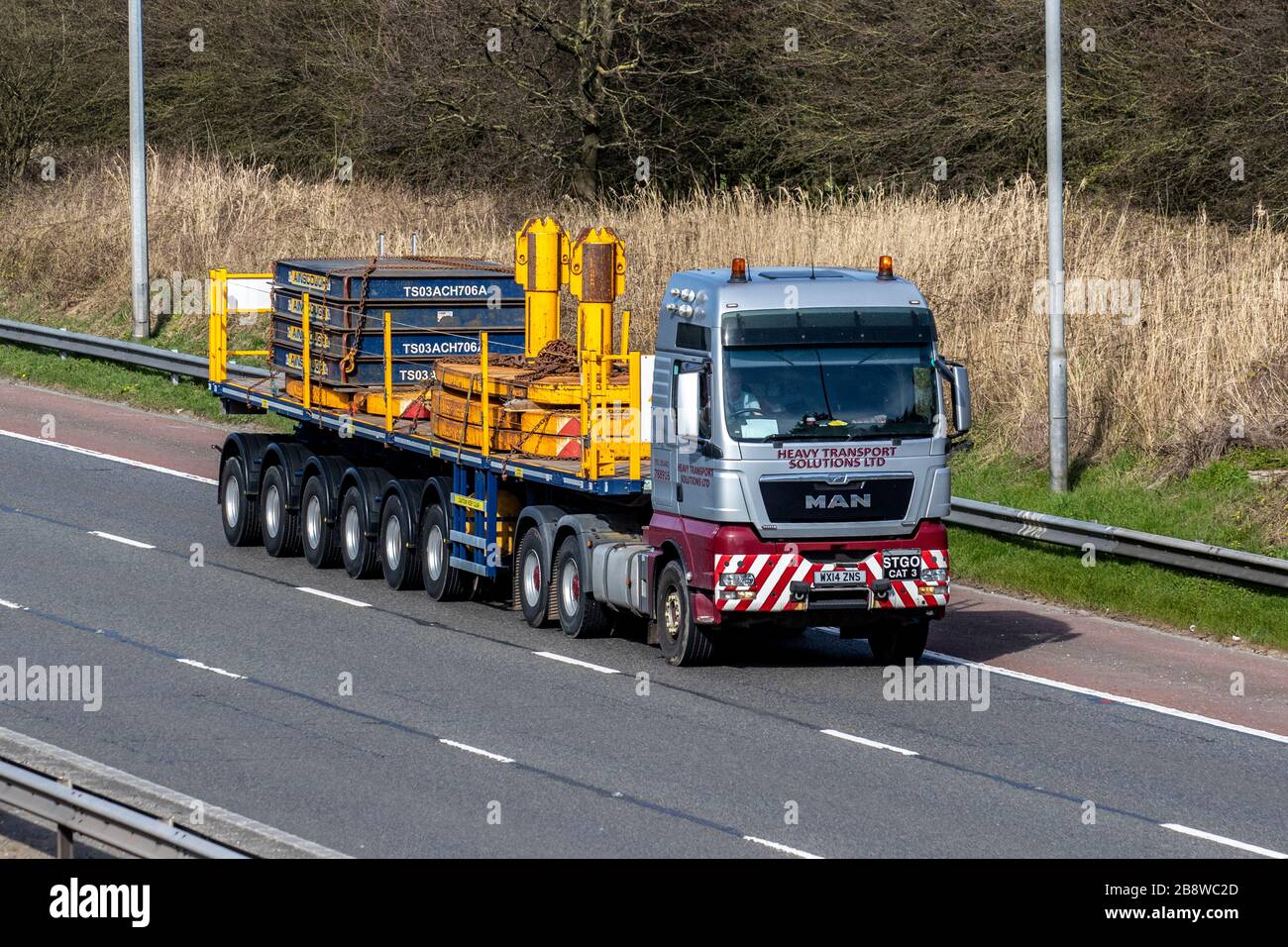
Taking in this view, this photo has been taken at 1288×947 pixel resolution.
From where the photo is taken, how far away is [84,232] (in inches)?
1460

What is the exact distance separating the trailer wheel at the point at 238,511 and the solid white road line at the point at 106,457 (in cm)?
256

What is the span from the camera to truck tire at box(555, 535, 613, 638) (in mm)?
17047

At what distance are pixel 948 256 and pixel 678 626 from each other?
1224cm

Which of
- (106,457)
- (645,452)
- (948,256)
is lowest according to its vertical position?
(106,457)

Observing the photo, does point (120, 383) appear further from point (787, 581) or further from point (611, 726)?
point (611, 726)

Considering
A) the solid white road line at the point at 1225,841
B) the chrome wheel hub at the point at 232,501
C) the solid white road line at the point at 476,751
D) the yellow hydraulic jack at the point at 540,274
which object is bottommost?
the solid white road line at the point at 1225,841

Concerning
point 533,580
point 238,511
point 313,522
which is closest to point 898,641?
point 533,580

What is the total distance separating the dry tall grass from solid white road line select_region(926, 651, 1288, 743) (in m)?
5.74

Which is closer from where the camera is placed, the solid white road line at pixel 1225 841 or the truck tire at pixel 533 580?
the solid white road line at pixel 1225 841

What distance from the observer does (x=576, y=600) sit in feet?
56.6

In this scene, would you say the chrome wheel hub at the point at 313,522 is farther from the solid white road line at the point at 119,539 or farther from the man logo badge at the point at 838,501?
the man logo badge at the point at 838,501

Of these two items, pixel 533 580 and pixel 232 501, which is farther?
pixel 232 501

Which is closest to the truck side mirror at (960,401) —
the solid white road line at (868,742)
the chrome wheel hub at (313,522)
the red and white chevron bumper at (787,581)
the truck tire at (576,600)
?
the red and white chevron bumper at (787,581)

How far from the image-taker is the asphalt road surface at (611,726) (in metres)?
11.2
